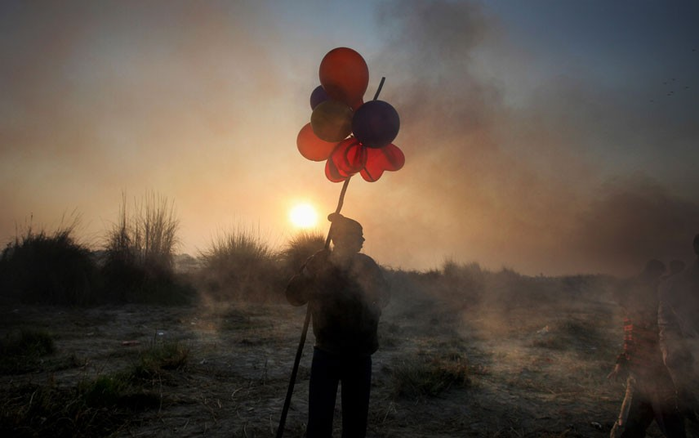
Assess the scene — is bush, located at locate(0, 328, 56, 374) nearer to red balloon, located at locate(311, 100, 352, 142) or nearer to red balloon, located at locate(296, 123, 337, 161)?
red balloon, located at locate(296, 123, 337, 161)

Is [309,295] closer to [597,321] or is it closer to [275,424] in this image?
[275,424]

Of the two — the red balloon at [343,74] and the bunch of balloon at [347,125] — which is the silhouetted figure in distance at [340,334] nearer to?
the bunch of balloon at [347,125]

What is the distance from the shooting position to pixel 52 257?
31.0 ft

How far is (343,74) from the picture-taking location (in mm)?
2719

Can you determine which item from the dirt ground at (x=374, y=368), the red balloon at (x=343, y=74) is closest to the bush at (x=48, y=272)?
the dirt ground at (x=374, y=368)

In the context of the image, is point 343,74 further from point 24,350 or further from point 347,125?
point 24,350

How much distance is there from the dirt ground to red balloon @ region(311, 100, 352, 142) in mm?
2725

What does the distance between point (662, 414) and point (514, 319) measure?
8.82 m

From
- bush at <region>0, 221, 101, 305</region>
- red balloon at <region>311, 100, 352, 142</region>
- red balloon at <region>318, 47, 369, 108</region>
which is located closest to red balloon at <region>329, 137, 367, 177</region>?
red balloon at <region>311, 100, 352, 142</region>

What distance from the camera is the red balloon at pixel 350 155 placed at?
2.87 metres

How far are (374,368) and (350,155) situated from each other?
408 cm

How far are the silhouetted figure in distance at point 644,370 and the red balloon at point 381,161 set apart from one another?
2.62 meters

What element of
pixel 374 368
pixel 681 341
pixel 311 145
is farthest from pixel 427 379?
pixel 311 145

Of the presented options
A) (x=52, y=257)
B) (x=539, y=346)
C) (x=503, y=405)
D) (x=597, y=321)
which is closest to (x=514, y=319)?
(x=597, y=321)
